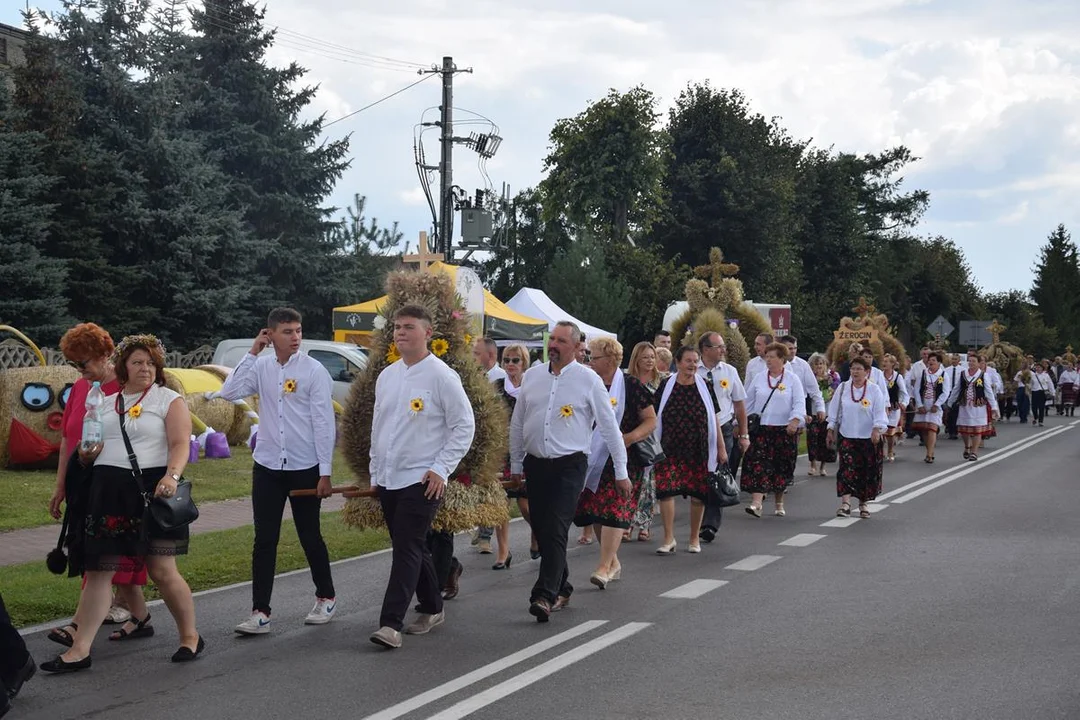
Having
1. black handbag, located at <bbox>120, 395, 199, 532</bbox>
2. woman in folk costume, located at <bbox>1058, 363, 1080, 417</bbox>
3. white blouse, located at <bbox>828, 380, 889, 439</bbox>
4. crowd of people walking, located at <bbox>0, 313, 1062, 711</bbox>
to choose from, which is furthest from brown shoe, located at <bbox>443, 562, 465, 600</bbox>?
woman in folk costume, located at <bbox>1058, 363, 1080, 417</bbox>

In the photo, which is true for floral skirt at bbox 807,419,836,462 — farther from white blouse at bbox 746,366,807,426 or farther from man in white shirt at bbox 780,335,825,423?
white blouse at bbox 746,366,807,426

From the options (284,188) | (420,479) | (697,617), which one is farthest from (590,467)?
(284,188)

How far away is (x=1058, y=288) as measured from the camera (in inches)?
4395

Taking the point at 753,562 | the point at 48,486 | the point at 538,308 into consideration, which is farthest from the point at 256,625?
the point at 538,308

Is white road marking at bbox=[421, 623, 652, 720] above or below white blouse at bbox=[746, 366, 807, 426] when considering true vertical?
below

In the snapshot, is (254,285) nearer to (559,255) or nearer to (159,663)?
(559,255)

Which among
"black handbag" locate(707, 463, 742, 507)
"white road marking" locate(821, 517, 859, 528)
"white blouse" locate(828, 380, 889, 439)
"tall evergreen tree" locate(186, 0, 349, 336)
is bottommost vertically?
"white road marking" locate(821, 517, 859, 528)

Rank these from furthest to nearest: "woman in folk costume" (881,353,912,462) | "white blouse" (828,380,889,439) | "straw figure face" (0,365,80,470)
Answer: "woman in folk costume" (881,353,912,462), "straw figure face" (0,365,80,470), "white blouse" (828,380,889,439)

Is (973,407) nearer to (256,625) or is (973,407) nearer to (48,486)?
(48,486)

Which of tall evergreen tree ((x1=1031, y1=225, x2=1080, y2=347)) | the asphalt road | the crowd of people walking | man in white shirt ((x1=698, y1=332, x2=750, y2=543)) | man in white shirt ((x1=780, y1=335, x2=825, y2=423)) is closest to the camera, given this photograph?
the asphalt road

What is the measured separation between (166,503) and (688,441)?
5791mm

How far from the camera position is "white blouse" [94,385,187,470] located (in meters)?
7.17

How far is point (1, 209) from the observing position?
26375 mm

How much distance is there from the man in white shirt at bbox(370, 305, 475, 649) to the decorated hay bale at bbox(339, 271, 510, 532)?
3.66 ft
